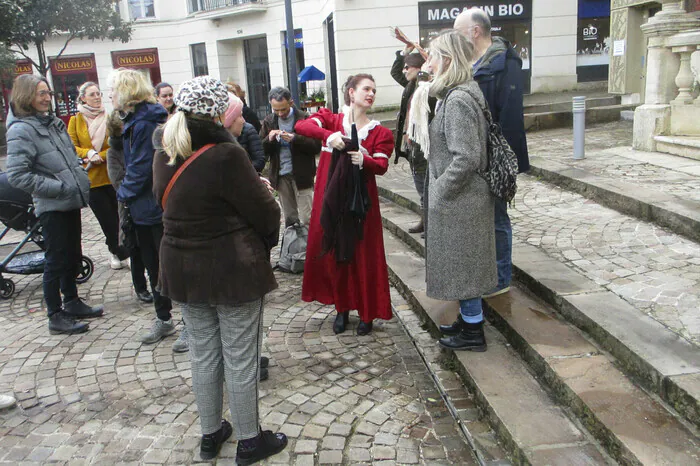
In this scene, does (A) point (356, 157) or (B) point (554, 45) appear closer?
(A) point (356, 157)

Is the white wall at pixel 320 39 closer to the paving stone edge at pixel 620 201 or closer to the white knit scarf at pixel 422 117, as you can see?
the paving stone edge at pixel 620 201

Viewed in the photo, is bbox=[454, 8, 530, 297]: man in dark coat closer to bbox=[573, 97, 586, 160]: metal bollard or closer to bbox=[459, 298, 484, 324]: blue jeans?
bbox=[459, 298, 484, 324]: blue jeans

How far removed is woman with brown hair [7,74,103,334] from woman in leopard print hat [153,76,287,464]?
2.31 metres

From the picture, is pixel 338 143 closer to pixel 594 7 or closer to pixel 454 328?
pixel 454 328

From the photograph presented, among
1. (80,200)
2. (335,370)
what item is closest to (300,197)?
(80,200)

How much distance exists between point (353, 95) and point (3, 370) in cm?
316

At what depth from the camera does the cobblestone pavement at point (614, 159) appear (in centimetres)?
623

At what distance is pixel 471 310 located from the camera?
3832mm

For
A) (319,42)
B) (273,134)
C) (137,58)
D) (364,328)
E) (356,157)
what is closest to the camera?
(356,157)

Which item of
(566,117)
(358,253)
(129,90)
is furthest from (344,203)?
(566,117)

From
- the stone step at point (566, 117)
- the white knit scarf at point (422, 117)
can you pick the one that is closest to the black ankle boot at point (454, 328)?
the white knit scarf at point (422, 117)

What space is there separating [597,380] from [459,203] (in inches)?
47.3

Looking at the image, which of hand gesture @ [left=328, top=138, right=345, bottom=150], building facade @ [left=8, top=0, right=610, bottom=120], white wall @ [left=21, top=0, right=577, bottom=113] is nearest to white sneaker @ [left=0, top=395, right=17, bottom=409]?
hand gesture @ [left=328, top=138, right=345, bottom=150]

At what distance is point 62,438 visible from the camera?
3.50 meters
